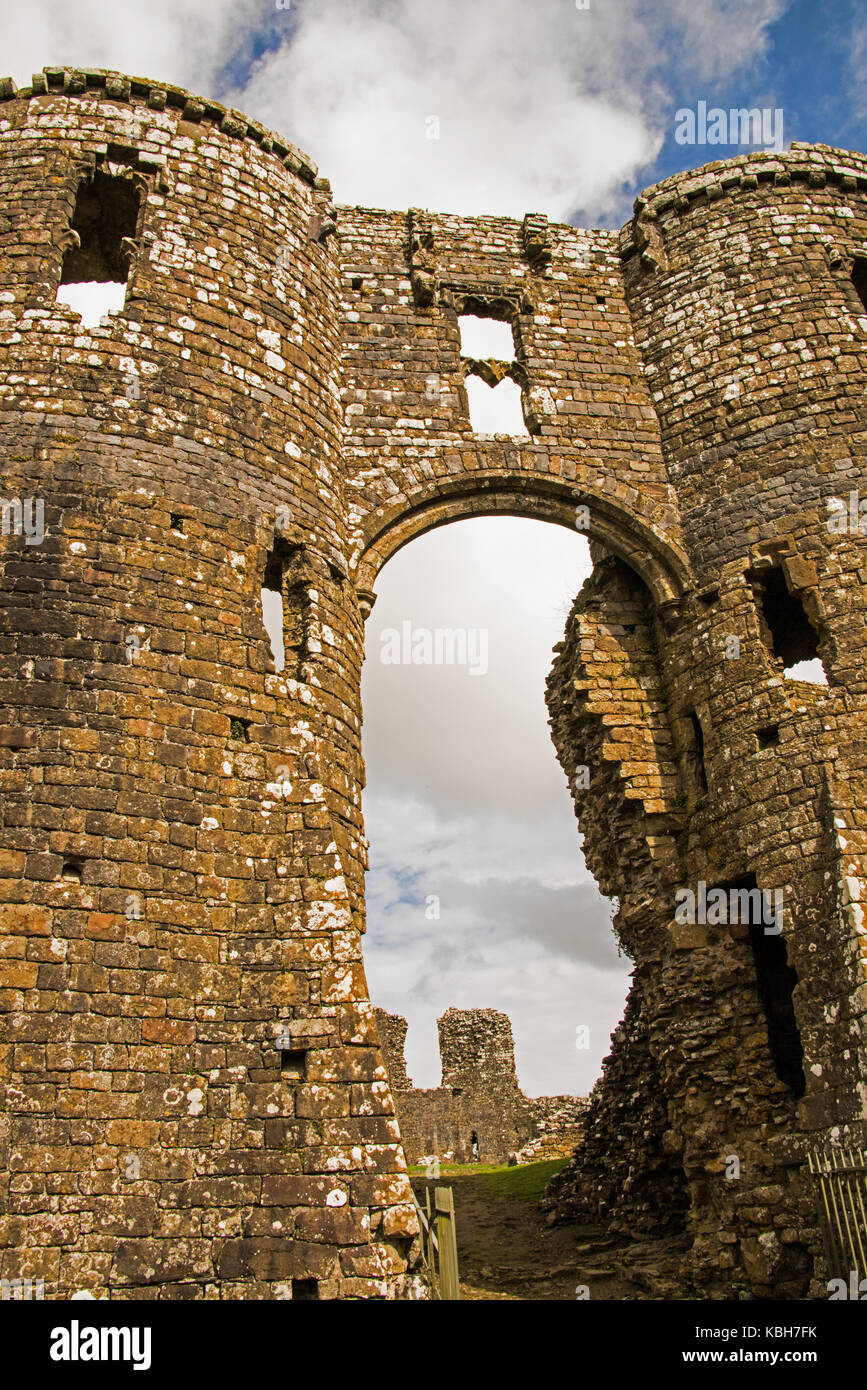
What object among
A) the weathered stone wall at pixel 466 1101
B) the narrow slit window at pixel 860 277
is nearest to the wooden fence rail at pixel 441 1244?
the narrow slit window at pixel 860 277

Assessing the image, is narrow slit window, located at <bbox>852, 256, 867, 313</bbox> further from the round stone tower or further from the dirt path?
the dirt path

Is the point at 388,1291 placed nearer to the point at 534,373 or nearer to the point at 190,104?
the point at 534,373

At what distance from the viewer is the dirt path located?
7.70m

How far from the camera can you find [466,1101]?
63.0 feet

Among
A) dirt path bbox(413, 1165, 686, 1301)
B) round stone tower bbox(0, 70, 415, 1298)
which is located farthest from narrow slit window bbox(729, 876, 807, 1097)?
round stone tower bbox(0, 70, 415, 1298)

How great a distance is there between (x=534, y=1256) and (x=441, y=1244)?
3.80 metres

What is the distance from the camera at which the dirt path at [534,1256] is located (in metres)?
7.70

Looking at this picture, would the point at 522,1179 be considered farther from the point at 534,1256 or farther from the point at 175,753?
the point at 175,753

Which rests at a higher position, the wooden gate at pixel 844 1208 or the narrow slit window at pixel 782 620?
the narrow slit window at pixel 782 620

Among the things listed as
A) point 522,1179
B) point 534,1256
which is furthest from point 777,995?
point 522,1179

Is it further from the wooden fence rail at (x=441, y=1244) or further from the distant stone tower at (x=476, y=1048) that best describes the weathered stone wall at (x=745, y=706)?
the distant stone tower at (x=476, y=1048)

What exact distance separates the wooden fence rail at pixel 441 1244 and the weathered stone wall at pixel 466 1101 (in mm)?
13142
